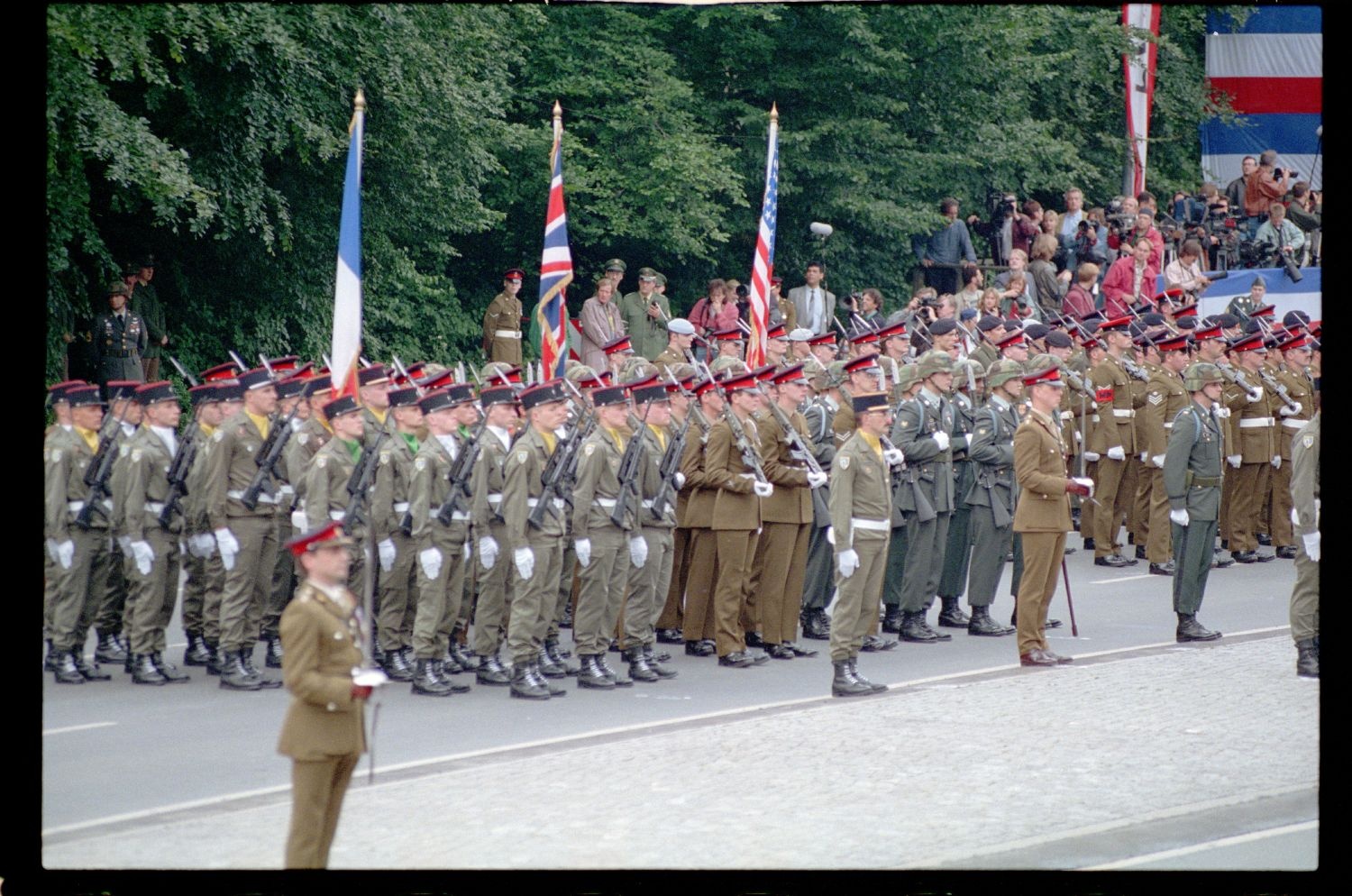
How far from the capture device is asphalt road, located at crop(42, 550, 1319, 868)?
902cm

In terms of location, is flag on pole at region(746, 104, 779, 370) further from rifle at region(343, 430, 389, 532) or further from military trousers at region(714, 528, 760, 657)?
Result: rifle at region(343, 430, 389, 532)

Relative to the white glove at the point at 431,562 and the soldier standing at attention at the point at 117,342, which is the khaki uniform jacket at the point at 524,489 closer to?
the white glove at the point at 431,562

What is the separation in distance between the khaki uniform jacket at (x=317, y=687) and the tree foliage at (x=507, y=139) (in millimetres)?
6309

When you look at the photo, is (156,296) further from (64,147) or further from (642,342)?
(642,342)

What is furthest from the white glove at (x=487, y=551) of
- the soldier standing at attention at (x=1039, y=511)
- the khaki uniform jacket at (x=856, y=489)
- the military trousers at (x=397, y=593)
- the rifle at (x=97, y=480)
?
the soldier standing at attention at (x=1039, y=511)

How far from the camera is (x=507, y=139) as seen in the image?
67.5 feet

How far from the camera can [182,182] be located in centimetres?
1512

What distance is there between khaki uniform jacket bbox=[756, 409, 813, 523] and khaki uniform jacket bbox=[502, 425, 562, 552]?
190 cm

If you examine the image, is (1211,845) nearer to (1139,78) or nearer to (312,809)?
(312,809)

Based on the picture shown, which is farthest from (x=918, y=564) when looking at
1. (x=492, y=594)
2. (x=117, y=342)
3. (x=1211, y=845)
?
(x=117, y=342)

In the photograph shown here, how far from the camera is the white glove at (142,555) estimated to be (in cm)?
1181

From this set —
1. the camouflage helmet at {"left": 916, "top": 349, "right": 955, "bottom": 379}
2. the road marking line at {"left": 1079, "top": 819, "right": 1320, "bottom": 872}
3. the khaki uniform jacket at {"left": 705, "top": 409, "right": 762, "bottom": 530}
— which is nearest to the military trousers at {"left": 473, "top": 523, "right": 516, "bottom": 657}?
the khaki uniform jacket at {"left": 705, "top": 409, "right": 762, "bottom": 530}

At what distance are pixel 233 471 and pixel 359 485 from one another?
92cm
